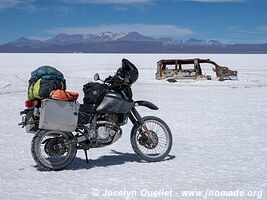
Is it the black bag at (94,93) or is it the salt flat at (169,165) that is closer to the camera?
the salt flat at (169,165)

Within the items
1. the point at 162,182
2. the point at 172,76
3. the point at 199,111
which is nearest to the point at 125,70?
the point at 162,182

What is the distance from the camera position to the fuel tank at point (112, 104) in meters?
6.57

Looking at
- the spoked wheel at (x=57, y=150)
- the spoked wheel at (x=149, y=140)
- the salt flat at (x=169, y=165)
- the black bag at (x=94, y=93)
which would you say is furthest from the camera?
the spoked wheel at (x=149, y=140)

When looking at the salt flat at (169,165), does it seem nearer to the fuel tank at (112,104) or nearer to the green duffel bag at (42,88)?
the fuel tank at (112,104)

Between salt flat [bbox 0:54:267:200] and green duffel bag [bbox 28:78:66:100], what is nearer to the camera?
salt flat [bbox 0:54:267:200]

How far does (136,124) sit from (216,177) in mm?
1556

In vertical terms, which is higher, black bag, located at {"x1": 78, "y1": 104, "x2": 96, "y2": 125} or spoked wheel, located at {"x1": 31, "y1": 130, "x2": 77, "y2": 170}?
black bag, located at {"x1": 78, "y1": 104, "x2": 96, "y2": 125}

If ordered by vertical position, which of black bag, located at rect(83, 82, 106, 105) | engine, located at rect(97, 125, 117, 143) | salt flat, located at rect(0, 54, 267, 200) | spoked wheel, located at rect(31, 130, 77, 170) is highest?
black bag, located at rect(83, 82, 106, 105)

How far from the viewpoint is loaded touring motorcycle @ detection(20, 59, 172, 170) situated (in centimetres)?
632

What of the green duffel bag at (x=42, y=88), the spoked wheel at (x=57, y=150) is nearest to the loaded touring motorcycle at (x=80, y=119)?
the spoked wheel at (x=57, y=150)

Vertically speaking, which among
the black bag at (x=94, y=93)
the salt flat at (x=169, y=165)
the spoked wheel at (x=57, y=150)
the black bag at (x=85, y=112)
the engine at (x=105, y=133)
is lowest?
the salt flat at (x=169, y=165)

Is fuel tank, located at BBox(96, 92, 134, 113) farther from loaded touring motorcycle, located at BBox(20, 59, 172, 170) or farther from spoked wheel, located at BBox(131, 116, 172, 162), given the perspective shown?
spoked wheel, located at BBox(131, 116, 172, 162)

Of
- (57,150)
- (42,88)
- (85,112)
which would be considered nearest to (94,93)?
(85,112)

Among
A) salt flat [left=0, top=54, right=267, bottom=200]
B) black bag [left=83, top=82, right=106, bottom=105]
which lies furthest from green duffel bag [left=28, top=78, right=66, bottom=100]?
salt flat [left=0, top=54, right=267, bottom=200]
